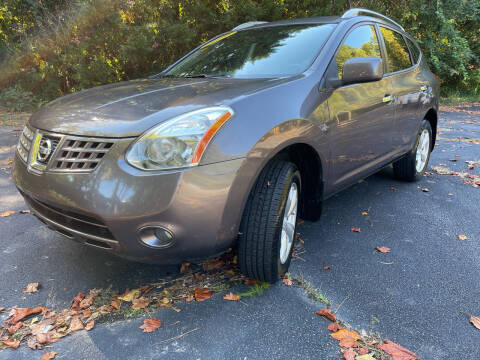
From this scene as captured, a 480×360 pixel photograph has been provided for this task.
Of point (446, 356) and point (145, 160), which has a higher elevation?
point (145, 160)

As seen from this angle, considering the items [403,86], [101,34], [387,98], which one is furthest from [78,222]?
[101,34]

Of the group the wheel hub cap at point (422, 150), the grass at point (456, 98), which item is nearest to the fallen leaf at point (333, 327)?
the wheel hub cap at point (422, 150)

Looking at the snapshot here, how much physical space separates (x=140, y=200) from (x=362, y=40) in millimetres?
2357

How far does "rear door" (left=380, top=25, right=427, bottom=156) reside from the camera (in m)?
3.38

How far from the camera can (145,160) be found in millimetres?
1691

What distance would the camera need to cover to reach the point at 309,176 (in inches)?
99.0

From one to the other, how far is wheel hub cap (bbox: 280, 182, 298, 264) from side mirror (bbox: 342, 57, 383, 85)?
0.81 m

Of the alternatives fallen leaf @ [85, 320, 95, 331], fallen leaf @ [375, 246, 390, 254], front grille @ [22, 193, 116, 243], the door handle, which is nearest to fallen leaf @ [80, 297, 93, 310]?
fallen leaf @ [85, 320, 95, 331]

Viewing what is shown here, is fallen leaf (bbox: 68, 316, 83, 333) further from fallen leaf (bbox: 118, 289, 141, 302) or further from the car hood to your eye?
the car hood

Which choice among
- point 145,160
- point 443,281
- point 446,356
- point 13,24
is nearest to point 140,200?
point 145,160

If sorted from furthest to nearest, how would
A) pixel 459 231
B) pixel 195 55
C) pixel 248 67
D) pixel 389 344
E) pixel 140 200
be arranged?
pixel 195 55
pixel 459 231
pixel 248 67
pixel 389 344
pixel 140 200

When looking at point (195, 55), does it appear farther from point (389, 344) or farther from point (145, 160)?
point (389, 344)

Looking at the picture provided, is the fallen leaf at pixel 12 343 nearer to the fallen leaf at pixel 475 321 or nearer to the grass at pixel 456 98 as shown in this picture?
the fallen leaf at pixel 475 321

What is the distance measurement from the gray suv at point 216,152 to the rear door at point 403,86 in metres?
0.52
